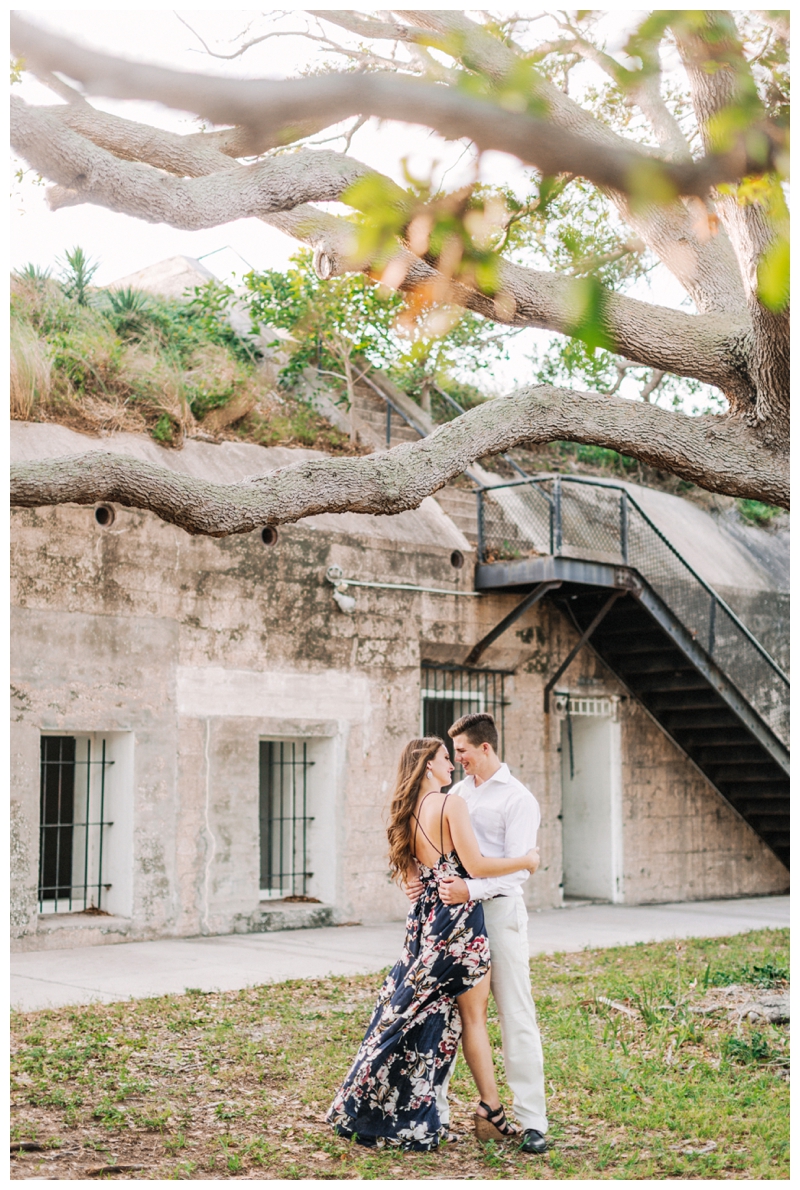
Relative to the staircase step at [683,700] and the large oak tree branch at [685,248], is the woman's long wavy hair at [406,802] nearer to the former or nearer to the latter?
the large oak tree branch at [685,248]

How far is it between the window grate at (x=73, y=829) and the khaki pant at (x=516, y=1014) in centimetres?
632

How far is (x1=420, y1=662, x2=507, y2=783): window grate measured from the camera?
13.8 meters

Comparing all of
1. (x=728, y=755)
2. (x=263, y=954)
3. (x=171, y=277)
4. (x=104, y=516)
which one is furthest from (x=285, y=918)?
(x=171, y=277)

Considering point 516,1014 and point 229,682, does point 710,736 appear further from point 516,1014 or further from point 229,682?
point 516,1014

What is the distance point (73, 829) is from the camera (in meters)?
11.4

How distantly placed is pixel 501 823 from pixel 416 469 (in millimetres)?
1992

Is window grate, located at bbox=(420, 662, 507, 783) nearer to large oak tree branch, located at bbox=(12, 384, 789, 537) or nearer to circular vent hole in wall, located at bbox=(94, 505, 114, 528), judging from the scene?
circular vent hole in wall, located at bbox=(94, 505, 114, 528)

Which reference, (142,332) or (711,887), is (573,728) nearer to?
(711,887)

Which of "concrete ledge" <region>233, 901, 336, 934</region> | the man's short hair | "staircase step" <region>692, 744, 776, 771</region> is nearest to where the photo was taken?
the man's short hair

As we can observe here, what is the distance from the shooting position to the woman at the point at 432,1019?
528 cm

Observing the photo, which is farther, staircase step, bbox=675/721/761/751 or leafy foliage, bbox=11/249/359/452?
staircase step, bbox=675/721/761/751

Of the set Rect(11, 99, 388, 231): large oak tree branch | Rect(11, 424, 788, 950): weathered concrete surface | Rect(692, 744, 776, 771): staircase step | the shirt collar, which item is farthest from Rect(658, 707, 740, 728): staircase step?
Rect(11, 99, 388, 231): large oak tree branch

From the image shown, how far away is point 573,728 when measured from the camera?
15.8 metres

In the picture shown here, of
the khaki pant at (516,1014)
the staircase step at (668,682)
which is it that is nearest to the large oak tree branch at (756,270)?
the khaki pant at (516,1014)
